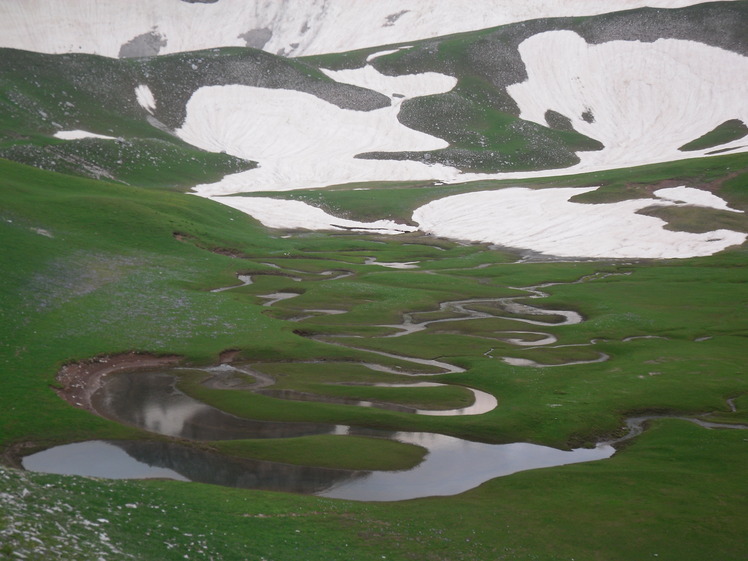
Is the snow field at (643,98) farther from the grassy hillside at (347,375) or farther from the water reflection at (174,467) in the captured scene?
the water reflection at (174,467)

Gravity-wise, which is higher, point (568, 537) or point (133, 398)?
point (133, 398)

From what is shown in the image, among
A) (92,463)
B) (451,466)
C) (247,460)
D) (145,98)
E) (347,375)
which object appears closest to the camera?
(92,463)

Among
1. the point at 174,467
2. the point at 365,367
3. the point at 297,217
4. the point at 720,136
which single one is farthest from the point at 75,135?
the point at 720,136

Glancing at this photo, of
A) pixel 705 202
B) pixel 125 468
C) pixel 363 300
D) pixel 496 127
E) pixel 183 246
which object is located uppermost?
pixel 496 127

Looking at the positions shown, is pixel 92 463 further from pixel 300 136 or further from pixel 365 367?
pixel 300 136

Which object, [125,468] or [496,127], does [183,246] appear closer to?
[125,468]

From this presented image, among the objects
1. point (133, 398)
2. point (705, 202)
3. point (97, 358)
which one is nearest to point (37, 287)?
point (97, 358)
